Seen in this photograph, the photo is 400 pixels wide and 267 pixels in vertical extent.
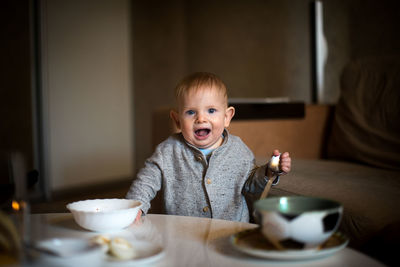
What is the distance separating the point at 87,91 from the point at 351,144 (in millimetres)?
2368

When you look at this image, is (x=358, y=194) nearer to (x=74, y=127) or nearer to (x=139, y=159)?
(x=74, y=127)

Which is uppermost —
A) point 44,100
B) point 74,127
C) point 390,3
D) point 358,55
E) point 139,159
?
point 390,3

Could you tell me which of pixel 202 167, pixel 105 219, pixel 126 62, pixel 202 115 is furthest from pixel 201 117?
pixel 126 62

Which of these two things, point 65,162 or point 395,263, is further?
point 65,162

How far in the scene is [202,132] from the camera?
1.19 meters

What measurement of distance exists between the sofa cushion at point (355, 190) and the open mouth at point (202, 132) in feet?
1.08

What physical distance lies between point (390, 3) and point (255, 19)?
4.48ft

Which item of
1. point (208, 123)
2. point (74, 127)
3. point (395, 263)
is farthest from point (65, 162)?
point (395, 263)

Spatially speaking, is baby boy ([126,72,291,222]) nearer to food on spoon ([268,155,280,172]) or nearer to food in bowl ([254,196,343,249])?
food on spoon ([268,155,280,172])

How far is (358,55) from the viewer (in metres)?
2.54

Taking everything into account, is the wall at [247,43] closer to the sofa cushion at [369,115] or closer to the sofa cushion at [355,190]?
the sofa cushion at [369,115]

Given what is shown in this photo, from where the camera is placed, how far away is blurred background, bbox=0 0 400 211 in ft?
8.73

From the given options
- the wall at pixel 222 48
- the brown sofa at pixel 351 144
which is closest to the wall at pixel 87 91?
the wall at pixel 222 48

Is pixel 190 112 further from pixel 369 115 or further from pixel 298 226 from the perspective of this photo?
pixel 369 115
